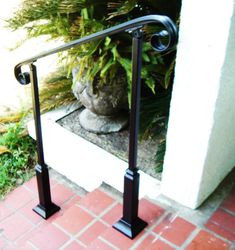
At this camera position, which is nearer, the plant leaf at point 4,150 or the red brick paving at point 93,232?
the red brick paving at point 93,232

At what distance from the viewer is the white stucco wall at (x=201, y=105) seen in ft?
3.94

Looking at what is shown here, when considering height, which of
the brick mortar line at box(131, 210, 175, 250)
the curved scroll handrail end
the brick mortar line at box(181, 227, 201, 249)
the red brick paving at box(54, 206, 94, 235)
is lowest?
the red brick paving at box(54, 206, 94, 235)

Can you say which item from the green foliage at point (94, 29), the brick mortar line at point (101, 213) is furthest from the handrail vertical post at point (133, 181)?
the green foliage at point (94, 29)

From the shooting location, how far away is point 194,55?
128 centimetres

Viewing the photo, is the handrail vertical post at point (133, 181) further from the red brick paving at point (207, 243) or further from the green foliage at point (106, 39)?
the green foliage at point (106, 39)

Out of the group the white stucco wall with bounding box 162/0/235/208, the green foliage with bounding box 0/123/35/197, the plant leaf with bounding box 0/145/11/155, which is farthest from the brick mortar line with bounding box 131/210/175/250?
the plant leaf with bounding box 0/145/11/155

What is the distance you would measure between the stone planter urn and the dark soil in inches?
1.5

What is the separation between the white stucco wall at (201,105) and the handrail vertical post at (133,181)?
0.68ft

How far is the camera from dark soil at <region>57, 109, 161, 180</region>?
1.94 m

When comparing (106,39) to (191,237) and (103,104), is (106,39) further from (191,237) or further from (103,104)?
(191,237)

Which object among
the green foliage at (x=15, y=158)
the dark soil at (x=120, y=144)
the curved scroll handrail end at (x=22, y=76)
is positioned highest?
the curved scroll handrail end at (x=22, y=76)

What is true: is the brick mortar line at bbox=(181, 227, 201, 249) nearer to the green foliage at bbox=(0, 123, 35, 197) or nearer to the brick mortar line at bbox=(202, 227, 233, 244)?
the brick mortar line at bbox=(202, 227, 233, 244)

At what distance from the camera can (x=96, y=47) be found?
1.88 metres

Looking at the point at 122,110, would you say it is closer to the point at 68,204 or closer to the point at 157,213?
the point at 68,204
